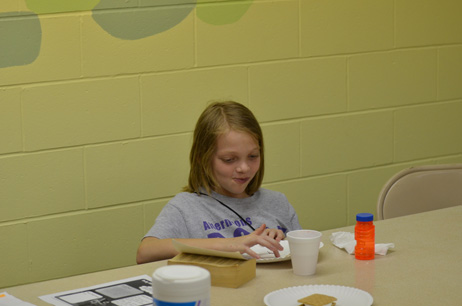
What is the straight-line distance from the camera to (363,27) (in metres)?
3.38

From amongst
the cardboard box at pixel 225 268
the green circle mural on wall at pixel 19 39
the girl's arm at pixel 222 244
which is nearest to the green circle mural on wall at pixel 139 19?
the green circle mural on wall at pixel 19 39

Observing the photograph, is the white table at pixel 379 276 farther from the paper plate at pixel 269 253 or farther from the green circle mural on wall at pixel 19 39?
the green circle mural on wall at pixel 19 39

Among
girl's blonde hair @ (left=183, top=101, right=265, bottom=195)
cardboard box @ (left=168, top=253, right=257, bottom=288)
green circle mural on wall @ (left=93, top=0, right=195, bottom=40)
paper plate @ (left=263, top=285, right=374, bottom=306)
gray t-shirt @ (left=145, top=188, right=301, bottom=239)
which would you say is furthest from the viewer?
green circle mural on wall @ (left=93, top=0, right=195, bottom=40)

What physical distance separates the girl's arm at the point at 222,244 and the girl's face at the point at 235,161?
32 cm

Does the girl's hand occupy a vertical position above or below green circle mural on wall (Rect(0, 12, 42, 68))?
below

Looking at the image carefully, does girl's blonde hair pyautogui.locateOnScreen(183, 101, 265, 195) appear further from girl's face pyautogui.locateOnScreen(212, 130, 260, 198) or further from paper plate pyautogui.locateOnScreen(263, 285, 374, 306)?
paper plate pyautogui.locateOnScreen(263, 285, 374, 306)

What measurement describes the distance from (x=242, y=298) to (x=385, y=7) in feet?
7.05

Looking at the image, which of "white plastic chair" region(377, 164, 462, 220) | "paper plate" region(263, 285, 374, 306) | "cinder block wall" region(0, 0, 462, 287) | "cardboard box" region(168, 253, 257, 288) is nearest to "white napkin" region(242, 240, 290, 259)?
"cardboard box" region(168, 253, 257, 288)

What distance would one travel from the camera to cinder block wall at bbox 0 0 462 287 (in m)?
2.75

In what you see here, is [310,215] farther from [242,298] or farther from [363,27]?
[242,298]

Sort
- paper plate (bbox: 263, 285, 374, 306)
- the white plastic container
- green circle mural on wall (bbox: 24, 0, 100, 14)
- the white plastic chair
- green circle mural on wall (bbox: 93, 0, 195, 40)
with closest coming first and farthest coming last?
the white plastic container
paper plate (bbox: 263, 285, 374, 306)
the white plastic chair
green circle mural on wall (bbox: 24, 0, 100, 14)
green circle mural on wall (bbox: 93, 0, 195, 40)

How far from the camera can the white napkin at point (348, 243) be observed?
6.34ft

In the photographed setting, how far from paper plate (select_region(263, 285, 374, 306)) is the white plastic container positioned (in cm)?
43

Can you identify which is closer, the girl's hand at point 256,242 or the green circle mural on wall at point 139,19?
the girl's hand at point 256,242
